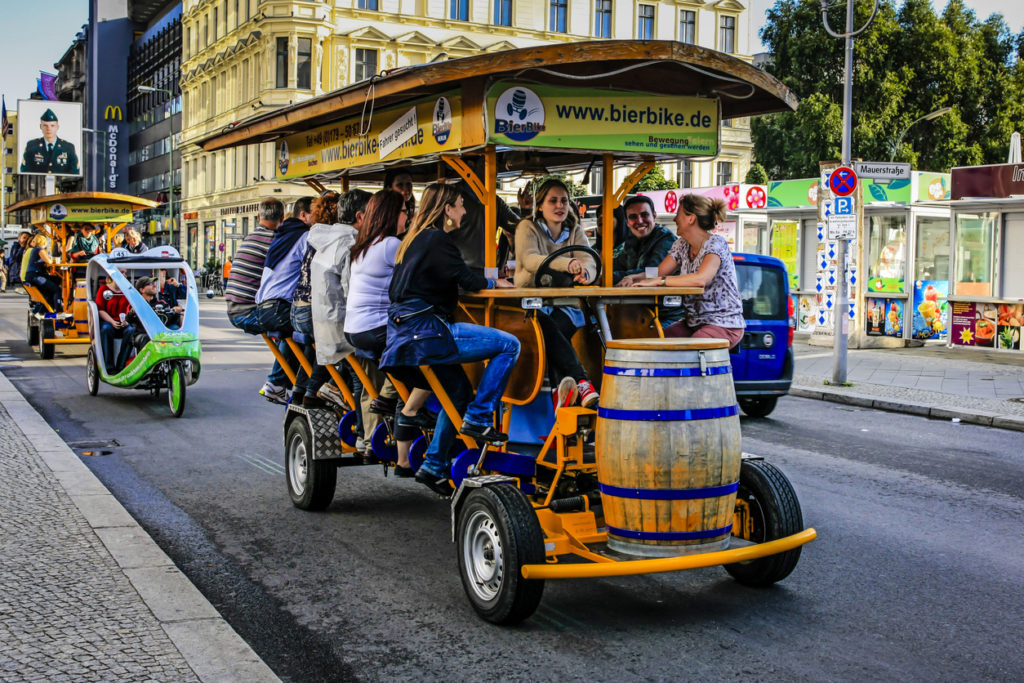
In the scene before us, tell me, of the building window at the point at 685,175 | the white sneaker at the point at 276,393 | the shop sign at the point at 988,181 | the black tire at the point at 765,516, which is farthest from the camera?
the building window at the point at 685,175

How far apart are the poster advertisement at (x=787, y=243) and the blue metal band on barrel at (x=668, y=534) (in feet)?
67.9

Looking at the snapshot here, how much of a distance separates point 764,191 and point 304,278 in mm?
19289

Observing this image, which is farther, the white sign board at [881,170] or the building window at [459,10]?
the building window at [459,10]

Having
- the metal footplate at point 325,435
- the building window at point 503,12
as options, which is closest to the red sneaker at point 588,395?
the metal footplate at point 325,435

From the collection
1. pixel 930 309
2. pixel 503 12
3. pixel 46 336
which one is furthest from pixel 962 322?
pixel 503 12

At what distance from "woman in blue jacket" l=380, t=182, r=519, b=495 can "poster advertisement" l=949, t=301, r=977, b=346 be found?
17.1 metres

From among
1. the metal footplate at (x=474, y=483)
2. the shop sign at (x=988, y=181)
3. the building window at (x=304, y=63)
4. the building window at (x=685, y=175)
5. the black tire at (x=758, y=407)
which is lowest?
the black tire at (x=758, y=407)

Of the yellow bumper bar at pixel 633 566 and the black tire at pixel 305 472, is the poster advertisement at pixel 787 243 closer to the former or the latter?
the black tire at pixel 305 472

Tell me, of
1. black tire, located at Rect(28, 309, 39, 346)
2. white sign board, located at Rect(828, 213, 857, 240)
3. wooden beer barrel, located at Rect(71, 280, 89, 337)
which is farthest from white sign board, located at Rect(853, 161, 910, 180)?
black tire, located at Rect(28, 309, 39, 346)

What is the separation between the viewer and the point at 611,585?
574 cm

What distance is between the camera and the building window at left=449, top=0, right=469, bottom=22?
58312 mm

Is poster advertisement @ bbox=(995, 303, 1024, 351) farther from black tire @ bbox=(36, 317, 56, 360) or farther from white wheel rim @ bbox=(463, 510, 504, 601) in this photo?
white wheel rim @ bbox=(463, 510, 504, 601)

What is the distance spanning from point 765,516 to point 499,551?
1330mm

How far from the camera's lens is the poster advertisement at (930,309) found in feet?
72.8
